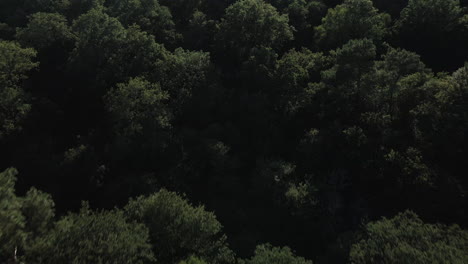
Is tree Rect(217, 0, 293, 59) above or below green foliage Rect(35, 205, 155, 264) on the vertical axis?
above

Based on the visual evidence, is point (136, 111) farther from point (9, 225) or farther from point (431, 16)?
point (431, 16)

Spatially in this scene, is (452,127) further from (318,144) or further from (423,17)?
(423,17)

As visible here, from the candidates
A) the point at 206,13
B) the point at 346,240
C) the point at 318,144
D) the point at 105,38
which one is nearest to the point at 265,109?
the point at 318,144

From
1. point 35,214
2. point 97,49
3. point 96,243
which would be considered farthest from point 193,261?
point 97,49

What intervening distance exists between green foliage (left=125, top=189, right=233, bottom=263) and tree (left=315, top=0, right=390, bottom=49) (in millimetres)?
43401

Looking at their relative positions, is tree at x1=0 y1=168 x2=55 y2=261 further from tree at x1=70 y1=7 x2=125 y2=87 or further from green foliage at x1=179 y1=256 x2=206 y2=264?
tree at x1=70 y1=7 x2=125 y2=87

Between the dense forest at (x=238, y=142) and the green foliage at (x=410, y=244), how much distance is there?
0.14 m

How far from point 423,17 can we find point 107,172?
6170 cm

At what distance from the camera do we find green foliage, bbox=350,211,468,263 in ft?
94.7

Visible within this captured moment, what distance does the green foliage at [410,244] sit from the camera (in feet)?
94.7

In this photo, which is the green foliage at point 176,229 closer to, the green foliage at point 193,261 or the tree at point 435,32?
the green foliage at point 193,261

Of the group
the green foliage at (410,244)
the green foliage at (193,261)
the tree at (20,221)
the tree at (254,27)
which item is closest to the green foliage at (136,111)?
the tree at (20,221)

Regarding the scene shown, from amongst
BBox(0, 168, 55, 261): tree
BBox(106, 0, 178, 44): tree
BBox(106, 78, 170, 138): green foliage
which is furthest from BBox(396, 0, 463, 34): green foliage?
BBox(0, 168, 55, 261): tree

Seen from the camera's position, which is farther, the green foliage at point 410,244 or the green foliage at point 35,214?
the green foliage at point 35,214
